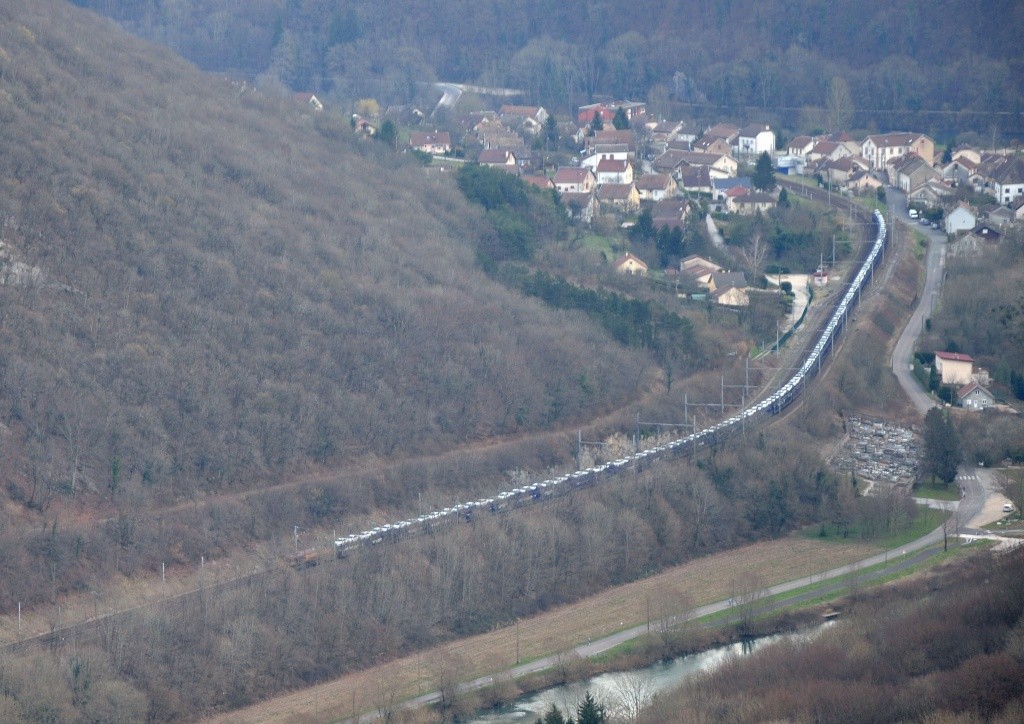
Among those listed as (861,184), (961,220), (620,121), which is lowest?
(961,220)

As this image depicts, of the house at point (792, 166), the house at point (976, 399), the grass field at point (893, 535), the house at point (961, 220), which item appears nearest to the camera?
the grass field at point (893, 535)

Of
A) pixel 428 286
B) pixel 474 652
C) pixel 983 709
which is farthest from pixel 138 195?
pixel 983 709

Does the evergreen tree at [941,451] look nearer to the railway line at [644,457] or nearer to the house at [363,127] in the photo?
the railway line at [644,457]

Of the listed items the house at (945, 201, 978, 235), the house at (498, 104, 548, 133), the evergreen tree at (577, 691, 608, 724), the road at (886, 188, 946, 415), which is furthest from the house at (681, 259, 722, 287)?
the evergreen tree at (577, 691, 608, 724)

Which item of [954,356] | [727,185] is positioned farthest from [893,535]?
[727,185]

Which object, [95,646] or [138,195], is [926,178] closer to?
[138,195]

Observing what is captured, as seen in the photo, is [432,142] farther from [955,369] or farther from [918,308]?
[955,369]

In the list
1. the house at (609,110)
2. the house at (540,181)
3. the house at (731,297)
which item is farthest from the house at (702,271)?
the house at (609,110)
